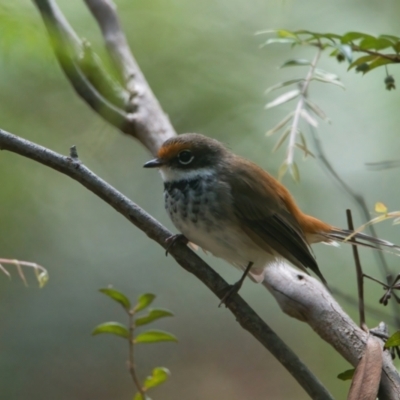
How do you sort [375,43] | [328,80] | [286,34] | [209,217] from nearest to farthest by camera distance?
[375,43] → [286,34] → [328,80] → [209,217]

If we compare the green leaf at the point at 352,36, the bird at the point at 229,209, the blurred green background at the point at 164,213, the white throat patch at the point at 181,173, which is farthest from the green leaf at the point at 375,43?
the blurred green background at the point at 164,213

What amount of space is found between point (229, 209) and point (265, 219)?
0.53ft

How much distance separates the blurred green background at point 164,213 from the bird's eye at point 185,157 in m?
1.16

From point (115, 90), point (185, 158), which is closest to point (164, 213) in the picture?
point (115, 90)

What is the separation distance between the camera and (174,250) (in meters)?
1.72

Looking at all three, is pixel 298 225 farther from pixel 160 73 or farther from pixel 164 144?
pixel 160 73

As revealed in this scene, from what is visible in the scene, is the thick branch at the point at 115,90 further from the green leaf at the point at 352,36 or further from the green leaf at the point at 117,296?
A: the green leaf at the point at 352,36

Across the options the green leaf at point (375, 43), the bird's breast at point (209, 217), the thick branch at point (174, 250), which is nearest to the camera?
the thick branch at point (174, 250)

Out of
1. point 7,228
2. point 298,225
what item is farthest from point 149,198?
point 298,225

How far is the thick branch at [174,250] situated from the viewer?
4.80 ft

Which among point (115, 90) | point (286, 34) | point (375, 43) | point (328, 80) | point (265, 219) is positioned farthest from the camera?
point (115, 90)

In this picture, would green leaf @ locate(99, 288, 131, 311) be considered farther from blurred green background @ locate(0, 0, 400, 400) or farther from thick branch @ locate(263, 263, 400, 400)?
blurred green background @ locate(0, 0, 400, 400)

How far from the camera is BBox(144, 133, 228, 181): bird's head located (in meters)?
2.20

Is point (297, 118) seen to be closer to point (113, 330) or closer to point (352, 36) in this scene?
point (352, 36)
